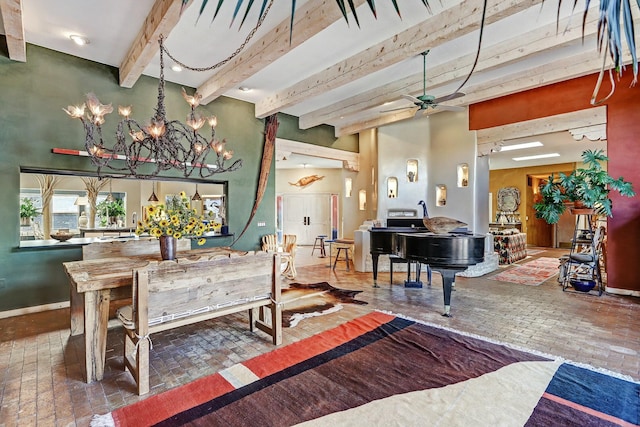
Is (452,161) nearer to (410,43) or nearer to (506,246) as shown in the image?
(506,246)

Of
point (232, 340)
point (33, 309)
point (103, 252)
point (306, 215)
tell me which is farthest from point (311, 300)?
point (306, 215)

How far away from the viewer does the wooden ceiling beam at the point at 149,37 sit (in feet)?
10.7

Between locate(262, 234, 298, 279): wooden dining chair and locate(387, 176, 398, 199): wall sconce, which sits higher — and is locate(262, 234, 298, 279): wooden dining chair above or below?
below

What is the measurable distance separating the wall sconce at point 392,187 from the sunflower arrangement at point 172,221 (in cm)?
538

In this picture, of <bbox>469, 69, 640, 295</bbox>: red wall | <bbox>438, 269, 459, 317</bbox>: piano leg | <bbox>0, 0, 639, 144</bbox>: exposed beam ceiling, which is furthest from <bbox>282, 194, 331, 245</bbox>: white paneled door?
<bbox>438, 269, 459, 317</bbox>: piano leg

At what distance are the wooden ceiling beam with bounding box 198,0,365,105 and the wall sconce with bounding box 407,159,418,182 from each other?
447 cm

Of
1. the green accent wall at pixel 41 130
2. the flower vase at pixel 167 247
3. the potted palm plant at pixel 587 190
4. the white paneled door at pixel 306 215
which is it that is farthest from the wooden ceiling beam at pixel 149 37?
the white paneled door at pixel 306 215

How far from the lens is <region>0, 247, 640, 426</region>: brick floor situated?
246cm

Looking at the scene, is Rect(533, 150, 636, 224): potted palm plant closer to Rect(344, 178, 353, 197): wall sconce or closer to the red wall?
the red wall

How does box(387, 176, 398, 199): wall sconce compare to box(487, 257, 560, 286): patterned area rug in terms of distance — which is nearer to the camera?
box(487, 257, 560, 286): patterned area rug

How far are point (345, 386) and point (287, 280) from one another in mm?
3652

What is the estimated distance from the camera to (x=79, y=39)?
4266 millimetres

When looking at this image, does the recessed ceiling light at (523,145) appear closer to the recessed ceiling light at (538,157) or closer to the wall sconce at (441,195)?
the recessed ceiling light at (538,157)

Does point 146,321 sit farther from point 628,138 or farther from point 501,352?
point 628,138
